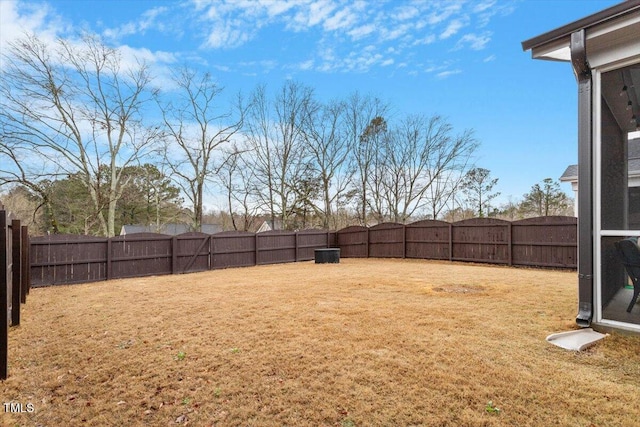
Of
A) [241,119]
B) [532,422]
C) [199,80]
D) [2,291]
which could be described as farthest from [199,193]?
[532,422]

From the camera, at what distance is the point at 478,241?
10.8m

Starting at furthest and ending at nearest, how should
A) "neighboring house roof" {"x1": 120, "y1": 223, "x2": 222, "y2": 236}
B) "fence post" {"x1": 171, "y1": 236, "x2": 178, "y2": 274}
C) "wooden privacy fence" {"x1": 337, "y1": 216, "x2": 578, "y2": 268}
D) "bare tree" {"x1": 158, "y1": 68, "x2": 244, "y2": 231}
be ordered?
"neighboring house roof" {"x1": 120, "y1": 223, "x2": 222, "y2": 236}
"bare tree" {"x1": 158, "y1": 68, "x2": 244, "y2": 231}
"fence post" {"x1": 171, "y1": 236, "x2": 178, "y2": 274}
"wooden privacy fence" {"x1": 337, "y1": 216, "x2": 578, "y2": 268}

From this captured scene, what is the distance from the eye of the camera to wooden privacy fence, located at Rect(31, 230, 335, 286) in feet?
26.9

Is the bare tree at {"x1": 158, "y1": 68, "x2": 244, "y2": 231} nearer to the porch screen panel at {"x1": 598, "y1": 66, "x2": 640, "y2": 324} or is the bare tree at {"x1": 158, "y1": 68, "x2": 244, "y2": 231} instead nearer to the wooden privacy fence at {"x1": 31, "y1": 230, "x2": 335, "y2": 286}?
the wooden privacy fence at {"x1": 31, "y1": 230, "x2": 335, "y2": 286}

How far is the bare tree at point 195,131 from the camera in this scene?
17.2 metres

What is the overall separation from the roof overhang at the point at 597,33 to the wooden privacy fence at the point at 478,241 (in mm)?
6880

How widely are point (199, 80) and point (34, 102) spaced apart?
7.18 meters

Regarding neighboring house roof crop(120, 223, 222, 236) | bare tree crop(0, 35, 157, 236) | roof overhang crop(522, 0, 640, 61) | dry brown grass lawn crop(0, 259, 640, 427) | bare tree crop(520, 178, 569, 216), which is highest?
bare tree crop(0, 35, 157, 236)

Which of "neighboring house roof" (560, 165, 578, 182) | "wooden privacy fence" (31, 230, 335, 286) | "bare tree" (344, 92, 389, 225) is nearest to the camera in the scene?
"wooden privacy fence" (31, 230, 335, 286)

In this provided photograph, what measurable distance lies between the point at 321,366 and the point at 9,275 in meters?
4.20

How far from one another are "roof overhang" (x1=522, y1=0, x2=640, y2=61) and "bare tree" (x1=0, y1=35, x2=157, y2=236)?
50.3 ft

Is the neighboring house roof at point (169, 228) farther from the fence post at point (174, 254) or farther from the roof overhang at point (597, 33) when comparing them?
the roof overhang at point (597, 33)

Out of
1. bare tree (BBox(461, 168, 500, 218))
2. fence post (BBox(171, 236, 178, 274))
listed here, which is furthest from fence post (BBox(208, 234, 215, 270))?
bare tree (BBox(461, 168, 500, 218))

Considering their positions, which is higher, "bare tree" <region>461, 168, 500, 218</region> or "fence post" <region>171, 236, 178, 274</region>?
"bare tree" <region>461, 168, 500, 218</region>
